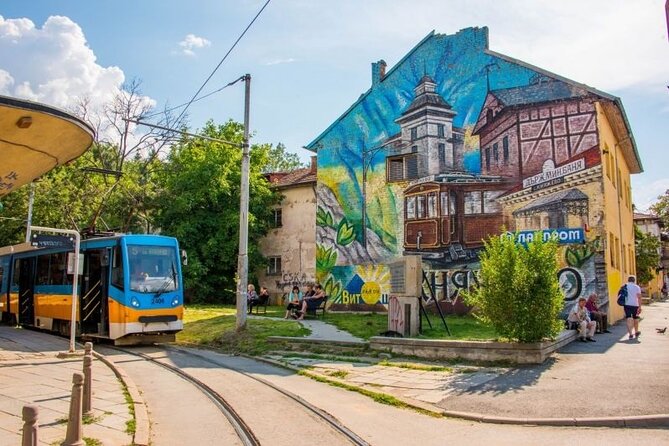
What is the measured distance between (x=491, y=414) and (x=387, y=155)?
1945 cm

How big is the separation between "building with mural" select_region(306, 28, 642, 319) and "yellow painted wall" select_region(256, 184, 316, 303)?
516 cm

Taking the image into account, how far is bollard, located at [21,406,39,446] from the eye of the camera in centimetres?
463

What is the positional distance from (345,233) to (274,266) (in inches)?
369

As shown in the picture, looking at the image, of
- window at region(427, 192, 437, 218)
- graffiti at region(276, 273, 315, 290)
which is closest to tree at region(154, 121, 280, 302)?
graffiti at region(276, 273, 315, 290)

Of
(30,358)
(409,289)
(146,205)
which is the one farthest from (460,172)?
(146,205)

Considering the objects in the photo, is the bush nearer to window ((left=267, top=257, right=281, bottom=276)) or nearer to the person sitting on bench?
the person sitting on bench

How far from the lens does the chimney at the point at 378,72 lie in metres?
27.7

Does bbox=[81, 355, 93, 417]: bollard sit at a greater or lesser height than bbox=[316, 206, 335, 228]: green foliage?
lesser

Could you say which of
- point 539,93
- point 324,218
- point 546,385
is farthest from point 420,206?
point 546,385

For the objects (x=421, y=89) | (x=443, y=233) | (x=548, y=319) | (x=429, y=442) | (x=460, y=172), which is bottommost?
(x=429, y=442)

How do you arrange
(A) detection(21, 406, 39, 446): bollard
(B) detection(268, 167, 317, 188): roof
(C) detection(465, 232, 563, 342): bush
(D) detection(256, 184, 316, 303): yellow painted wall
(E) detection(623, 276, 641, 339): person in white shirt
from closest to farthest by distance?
(A) detection(21, 406, 39, 446): bollard, (C) detection(465, 232, 563, 342): bush, (E) detection(623, 276, 641, 339): person in white shirt, (D) detection(256, 184, 316, 303): yellow painted wall, (B) detection(268, 167, 317, 188): roof

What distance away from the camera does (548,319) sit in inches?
471

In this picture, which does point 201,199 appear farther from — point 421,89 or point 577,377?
point 577,377

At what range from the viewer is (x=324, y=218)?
94.8ft
